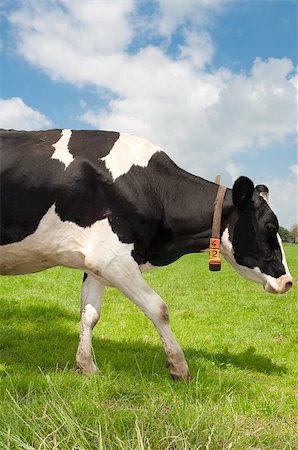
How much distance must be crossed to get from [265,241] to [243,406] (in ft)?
6.85

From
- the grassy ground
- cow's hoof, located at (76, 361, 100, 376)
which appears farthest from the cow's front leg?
the grassy ground

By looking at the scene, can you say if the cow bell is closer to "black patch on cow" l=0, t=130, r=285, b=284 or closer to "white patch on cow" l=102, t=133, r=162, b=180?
"black patch on cow" l=0, t=130, r=285, b=284

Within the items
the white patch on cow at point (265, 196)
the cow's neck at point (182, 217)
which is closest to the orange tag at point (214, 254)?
the cow's neck at point (182, 217)

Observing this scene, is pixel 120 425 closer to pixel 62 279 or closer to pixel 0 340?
pixel 0 340

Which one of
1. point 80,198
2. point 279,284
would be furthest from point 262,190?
point 80,198

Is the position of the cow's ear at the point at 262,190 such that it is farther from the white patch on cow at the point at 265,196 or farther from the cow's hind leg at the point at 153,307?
the cow's hind leg at the point at 153,307

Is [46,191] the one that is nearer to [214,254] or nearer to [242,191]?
[214,254]

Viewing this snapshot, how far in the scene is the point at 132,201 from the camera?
574cm

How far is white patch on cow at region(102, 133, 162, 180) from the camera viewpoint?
582cm

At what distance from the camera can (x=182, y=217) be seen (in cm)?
618

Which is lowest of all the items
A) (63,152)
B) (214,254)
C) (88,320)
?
(88,320)

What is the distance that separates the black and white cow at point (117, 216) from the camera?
5.64 metres

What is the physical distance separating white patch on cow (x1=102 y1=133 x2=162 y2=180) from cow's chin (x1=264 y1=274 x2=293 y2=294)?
7.26 feet

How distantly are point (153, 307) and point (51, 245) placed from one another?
1406 millimetres
